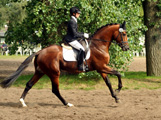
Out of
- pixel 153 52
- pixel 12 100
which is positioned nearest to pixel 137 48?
pixel 153 52

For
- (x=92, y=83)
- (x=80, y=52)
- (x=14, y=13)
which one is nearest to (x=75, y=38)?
(x=80, y=52)

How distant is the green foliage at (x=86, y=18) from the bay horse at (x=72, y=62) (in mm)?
3925

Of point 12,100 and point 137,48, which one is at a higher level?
point 137,48

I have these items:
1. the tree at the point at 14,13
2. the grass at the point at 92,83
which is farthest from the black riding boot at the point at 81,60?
the tree at the point at 14,13

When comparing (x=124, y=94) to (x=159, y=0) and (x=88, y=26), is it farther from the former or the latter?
(x=159, y=0)

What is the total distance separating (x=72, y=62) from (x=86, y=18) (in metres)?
4.56

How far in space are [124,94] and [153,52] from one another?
5731mm

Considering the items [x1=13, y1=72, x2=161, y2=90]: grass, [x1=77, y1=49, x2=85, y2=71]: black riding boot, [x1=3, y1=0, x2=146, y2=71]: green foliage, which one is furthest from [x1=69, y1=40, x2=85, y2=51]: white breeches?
[x1=13, y1=72, x2=161, y2=90]: grass

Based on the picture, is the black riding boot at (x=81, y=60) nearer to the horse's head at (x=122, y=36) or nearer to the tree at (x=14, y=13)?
the horse's head at (x=122, y=36)

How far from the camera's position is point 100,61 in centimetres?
978

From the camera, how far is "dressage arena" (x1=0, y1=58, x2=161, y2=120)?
800 cm

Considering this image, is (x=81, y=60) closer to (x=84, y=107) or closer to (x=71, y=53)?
(x=71, y=53)

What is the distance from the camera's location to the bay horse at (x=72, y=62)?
965 centimetres

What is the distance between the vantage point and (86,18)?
546 inches
